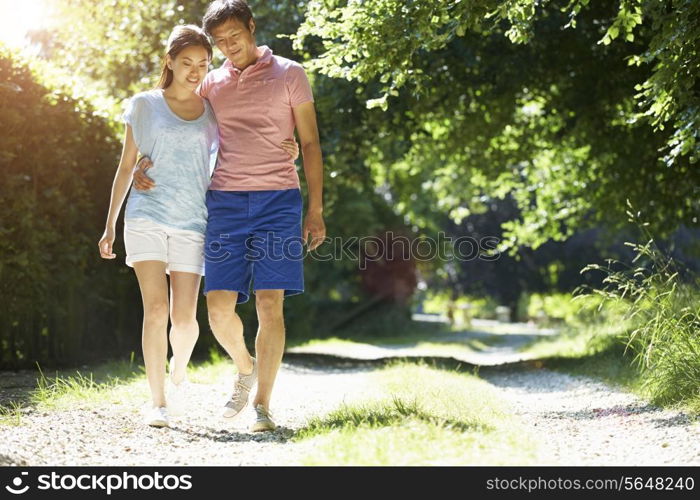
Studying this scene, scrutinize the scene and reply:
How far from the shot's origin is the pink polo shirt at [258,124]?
4.80m

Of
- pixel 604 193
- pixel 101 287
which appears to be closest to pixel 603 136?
pixel 604 193

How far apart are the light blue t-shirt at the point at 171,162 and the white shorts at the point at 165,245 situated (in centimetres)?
5

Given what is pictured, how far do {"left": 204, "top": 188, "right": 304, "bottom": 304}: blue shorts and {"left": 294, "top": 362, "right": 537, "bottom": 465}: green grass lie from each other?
78 cm

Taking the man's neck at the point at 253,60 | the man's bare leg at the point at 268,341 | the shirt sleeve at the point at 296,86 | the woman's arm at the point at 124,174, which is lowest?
the man's bare leg at the point at 268,341

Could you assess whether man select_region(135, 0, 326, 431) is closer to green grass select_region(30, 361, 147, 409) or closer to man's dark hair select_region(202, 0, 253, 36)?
man's dark hair select_region(202, 0, 253, 36)

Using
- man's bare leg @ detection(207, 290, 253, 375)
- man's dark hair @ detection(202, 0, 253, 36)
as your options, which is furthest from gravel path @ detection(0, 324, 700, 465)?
man's dark hair @ detection(202, 0, 253, 36)

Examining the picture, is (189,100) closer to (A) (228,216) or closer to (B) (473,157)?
(A) (228,216)

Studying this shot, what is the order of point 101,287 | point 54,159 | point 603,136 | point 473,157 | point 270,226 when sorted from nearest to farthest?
point 270,226
point 54,159
point 101,287
point 603,136
point 473,157

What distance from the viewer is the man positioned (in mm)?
4770

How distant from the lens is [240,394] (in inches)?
199

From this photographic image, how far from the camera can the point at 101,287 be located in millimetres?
9289

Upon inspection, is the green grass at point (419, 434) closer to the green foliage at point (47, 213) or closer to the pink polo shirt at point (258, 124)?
the pink polo shirt at point (258, 124)

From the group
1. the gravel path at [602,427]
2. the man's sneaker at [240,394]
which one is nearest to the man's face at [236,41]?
the man's sneaker at [240,394]

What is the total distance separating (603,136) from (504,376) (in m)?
4.13
